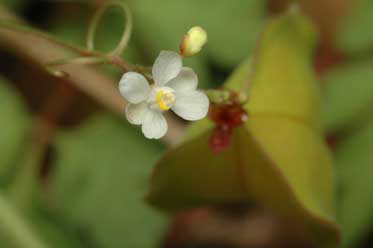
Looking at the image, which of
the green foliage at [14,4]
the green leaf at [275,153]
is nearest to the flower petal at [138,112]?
the green leaf at [275,153]

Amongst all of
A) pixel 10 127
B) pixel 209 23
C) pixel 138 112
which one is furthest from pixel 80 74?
pixel 138 112

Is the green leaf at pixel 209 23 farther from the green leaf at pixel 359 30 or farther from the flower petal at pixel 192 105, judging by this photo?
the flower petal at pixel 192 105

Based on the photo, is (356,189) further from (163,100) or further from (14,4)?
(14,4)

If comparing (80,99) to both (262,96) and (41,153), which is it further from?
(262,96)

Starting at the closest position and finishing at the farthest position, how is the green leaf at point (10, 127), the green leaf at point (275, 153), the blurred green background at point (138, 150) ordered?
the green leaf at point (275, 153) → the blurred green background at point (138, 150) → the green leaf at point (10, 127)

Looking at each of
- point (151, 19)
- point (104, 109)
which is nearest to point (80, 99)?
point (104, 109)

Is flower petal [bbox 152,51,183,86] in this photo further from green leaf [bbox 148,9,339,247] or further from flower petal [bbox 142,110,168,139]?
green leaf [bbox 148,9,339,247]
